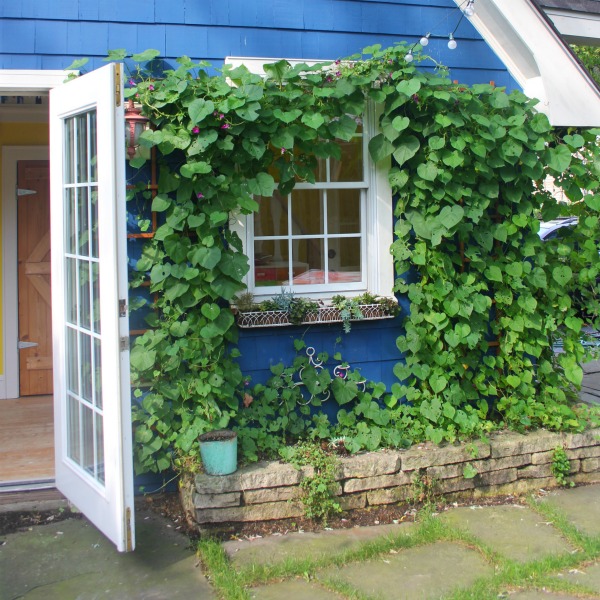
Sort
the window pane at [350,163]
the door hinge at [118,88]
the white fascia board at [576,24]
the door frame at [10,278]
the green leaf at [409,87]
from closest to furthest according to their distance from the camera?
1. the door hinge at [118,88]
2. the green leaf at [409,87]
3. the window pane at [350,163]
4. the door frame at [10,278]
5. the white fascia board at [576,24]

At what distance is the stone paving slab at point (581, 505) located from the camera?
433cm

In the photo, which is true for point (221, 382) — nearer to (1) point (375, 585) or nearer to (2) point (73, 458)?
(2) point (73, 458)

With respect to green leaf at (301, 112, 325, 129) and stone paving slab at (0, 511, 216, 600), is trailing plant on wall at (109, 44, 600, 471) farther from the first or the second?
stone paving slab at (0, 511, 216, 600)

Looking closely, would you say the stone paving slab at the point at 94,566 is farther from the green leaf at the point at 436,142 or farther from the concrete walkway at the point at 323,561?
the green leaf at the point at 436,142

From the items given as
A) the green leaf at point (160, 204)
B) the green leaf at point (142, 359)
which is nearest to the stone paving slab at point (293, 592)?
the green leaf at point (142, 359)

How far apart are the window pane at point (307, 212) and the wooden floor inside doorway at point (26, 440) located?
2238 mm

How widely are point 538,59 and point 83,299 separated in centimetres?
345

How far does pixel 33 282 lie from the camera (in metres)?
6.46

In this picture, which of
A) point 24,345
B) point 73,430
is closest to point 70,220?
point 73,430

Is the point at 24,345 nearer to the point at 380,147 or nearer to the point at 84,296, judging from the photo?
the point at 84,296

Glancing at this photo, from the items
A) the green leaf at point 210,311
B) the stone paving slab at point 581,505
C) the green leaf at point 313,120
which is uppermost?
the green leaf at point 313,120

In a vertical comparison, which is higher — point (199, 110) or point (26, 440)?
point (199, 110)

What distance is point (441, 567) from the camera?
3.84 meters

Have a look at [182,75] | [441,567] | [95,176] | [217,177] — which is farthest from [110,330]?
[441,567]
